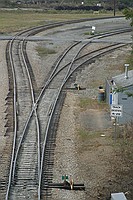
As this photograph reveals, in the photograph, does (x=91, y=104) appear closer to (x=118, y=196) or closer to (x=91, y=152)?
(x=91, y=152)

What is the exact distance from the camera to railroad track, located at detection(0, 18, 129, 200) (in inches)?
712

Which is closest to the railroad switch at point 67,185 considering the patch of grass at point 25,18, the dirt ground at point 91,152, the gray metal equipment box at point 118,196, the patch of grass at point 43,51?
the dirt ground at point 91,152

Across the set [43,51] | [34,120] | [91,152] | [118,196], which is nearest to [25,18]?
[43,51]

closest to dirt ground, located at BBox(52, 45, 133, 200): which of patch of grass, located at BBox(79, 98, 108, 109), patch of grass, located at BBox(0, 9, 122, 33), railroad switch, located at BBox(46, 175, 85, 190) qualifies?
patch of grass, located at BBox(79, 98, 108, 109)

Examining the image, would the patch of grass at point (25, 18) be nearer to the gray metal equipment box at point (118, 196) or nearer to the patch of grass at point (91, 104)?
the patch of grass at point (91, 104)

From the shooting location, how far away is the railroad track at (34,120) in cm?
1808

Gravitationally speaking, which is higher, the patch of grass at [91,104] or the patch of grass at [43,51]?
the patch of grass at [43,51]

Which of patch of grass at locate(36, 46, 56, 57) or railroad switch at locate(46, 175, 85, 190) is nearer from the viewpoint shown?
railroad switch at locate(46, 175, 85, 190)

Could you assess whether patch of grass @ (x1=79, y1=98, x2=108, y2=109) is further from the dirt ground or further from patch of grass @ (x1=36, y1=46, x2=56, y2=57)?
patch of grass @ (x1=36, y1=46, x2=56, y2=57)

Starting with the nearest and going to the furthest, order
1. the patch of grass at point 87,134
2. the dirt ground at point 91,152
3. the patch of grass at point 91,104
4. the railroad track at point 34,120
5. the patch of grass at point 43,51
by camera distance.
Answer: the dirt ground at point 91,152
the railroad track at point 34,120
the patch of grass at point 87,134
the patch of grass at point 91,104
the patch of grass at point 43,51

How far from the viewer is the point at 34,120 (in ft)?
81.6

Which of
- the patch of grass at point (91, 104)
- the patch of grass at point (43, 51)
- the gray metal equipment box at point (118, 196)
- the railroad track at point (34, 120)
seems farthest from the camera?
the patch of grass at point (43, 51)

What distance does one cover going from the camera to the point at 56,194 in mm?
17359

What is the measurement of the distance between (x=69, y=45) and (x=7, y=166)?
1222 inches
